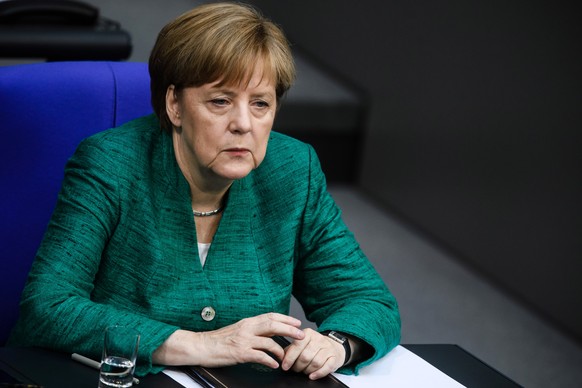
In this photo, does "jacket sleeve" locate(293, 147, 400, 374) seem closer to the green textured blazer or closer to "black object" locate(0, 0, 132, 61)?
the green textured blazer

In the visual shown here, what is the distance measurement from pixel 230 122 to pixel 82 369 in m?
0.50

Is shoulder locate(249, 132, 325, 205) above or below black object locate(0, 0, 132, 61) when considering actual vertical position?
above

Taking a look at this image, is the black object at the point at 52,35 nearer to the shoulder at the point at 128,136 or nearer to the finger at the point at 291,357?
the shoulder at the point at 128,136

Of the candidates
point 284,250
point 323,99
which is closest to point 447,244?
point 323,99

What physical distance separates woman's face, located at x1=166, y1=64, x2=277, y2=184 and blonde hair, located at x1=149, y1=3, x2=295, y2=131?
0.06 feet

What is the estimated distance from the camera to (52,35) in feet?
9.55

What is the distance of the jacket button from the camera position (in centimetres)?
186

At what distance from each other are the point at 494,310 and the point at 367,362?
7.61 feet

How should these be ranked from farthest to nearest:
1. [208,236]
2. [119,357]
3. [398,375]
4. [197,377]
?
[208,236] < [398,375] < [197,377] < [119,357]

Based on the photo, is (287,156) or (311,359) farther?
(287,156)

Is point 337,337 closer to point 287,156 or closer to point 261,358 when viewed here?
point 261,358

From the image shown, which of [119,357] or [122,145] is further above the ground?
[122,145]

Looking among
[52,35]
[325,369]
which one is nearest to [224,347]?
[325,369]

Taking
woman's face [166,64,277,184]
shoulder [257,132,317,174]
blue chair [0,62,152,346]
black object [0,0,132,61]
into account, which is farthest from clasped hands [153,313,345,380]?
black object [0,0,132,61]
